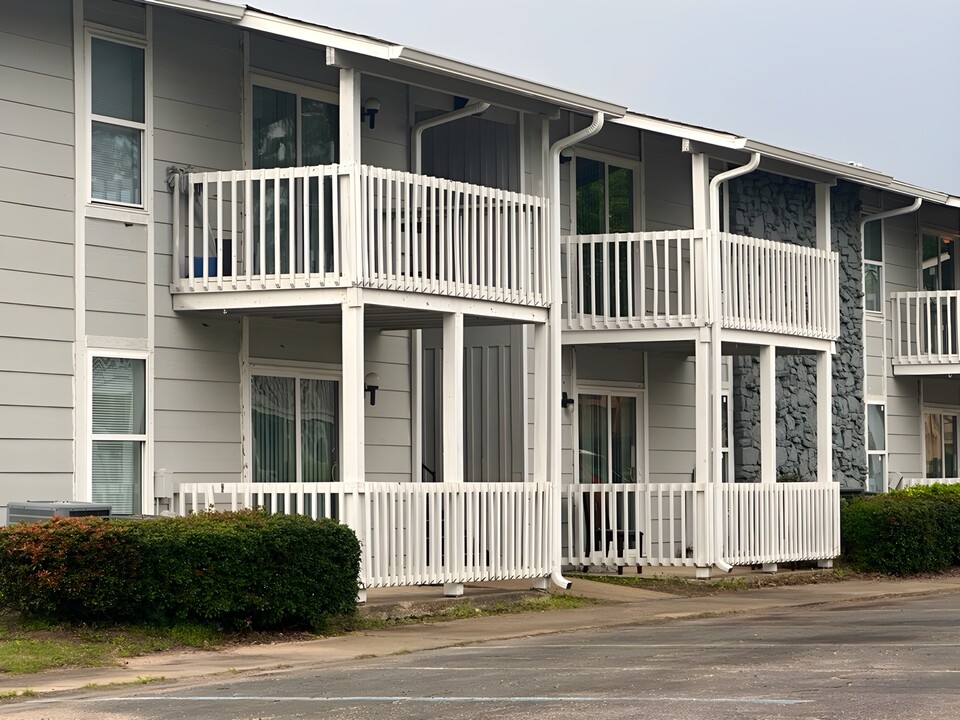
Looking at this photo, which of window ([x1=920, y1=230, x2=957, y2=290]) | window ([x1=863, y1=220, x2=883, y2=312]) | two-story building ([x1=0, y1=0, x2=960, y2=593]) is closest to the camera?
two-story building ([x1=0, y1=0, x2=960, y2=593])

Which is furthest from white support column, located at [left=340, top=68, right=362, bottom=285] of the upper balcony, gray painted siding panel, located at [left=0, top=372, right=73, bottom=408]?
the upper balcony

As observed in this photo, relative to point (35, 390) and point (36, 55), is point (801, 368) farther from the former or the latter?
point (36, 55)

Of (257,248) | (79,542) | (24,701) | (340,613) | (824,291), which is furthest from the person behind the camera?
(824,291)

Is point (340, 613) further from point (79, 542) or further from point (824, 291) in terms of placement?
point (824, 291)

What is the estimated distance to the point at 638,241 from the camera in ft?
68.8

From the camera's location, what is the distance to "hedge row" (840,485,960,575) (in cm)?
2231

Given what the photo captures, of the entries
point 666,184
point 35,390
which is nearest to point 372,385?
point 35,390

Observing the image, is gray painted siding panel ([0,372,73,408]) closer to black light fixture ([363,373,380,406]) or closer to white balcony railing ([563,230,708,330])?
black light fixture ([363,373,380,406])

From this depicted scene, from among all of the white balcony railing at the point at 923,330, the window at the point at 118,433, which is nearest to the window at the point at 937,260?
the white balcony railing at the point at 923,330

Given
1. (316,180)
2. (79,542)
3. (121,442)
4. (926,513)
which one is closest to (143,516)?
(121,442)

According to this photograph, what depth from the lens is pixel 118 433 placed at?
15.5m

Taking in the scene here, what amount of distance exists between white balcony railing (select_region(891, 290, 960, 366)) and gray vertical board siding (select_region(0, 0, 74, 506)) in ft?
54.2

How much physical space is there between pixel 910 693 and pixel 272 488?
750cm

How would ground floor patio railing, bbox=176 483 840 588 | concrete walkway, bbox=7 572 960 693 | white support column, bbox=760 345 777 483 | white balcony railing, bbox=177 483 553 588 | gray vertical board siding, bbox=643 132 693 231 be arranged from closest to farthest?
concrete walkway, bbox=7 572 960 693, white balcony railing, bbox=177 483 553 588, ground floor patio railing, bbox=176 483 840 588, white support column, bbox=760 345 777 483, gray vertical board siding, bbox=643 132 693 231
